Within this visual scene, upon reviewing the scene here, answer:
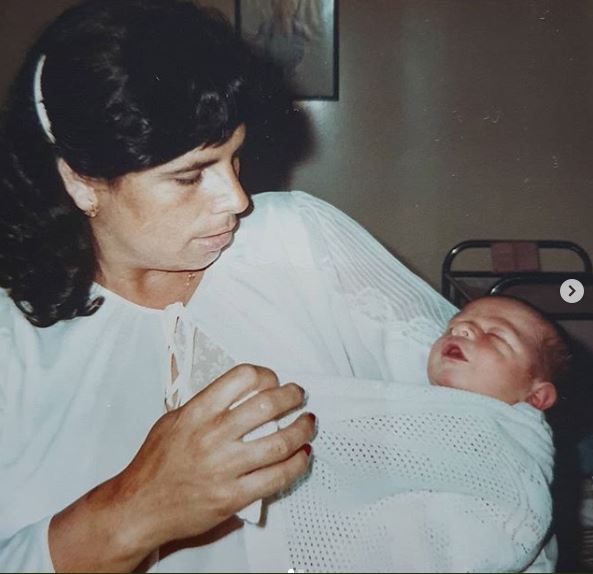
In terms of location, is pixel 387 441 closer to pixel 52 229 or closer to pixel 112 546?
pixel 112 546

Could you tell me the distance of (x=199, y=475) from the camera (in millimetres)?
456

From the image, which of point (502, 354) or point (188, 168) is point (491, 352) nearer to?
point (502, 354)

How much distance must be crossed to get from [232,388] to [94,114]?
25 cm

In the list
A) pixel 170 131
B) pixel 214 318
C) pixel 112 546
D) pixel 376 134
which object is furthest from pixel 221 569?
pixel 376 134

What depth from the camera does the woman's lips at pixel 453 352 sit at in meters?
0.58

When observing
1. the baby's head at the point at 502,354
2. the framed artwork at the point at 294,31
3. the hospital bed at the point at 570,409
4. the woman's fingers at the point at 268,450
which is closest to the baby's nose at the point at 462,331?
the baby's head at the point at 502,354

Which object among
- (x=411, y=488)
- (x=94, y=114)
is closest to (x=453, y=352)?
(x=411, y=488)

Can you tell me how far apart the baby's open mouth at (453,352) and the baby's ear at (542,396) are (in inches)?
2.9

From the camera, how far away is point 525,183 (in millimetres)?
801

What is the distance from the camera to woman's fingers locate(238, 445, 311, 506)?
1.49ft

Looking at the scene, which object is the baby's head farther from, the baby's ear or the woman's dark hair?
the woman's dark hair

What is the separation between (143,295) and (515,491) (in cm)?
39

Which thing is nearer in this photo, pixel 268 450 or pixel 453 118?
pixel 268 450

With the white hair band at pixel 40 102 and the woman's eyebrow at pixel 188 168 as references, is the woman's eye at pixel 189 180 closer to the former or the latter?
the woman's eyebrow at pixel 188 168
